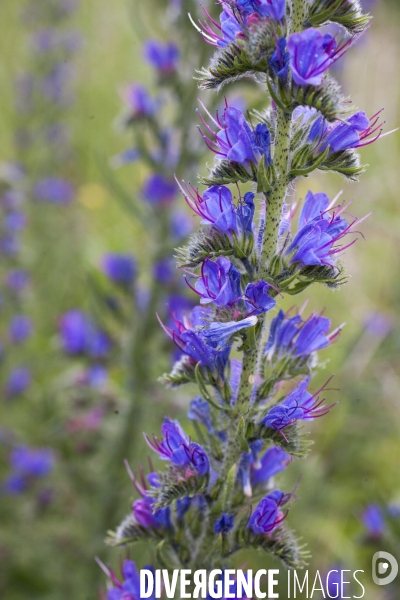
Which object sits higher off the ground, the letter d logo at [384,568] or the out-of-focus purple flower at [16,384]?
the out-of-focus purple flower at [16,384]

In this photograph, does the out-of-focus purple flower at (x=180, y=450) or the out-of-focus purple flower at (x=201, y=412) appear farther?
the out-of-focus purple flower at (x=201, y=412)

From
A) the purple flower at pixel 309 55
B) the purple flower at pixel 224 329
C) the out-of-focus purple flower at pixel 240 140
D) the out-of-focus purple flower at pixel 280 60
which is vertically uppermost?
the out-of-focus purple flower at pixel 280 60

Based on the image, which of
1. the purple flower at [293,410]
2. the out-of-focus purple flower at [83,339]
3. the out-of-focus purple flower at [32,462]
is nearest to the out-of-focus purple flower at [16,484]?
the out-of-focus purple flower at [32,462]

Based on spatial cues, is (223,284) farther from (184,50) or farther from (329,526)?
(329,526)

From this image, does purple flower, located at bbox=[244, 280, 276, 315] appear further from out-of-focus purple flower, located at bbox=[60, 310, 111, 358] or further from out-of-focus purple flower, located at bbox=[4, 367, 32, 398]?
out-of-focus purple flower, located at bbox=[4, 367, 32, 398]

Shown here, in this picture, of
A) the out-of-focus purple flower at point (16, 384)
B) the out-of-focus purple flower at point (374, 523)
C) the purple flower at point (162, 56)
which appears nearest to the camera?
the out-of-focus purple flower at point (374, 523)

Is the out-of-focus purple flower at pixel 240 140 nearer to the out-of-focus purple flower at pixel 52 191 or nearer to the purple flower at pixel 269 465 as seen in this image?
the purple flower at pixel 269 465

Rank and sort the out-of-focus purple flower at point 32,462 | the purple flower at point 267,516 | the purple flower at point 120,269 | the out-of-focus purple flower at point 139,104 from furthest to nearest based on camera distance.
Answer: the out-of-focus purple flower at point 32,462
the purple flower at point 120,269
the out-of-focus purple flower at point 139,104
the purple flower at point 267,516
